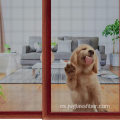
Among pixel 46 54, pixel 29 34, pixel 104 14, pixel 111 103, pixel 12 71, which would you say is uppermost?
pixel 104 14

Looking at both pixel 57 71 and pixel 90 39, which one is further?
pixel 57 71

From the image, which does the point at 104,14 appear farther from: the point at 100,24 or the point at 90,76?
the point at 90,76

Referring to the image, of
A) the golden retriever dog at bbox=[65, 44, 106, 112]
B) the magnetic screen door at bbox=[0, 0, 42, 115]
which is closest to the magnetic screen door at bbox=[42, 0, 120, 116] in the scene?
the golden retriever dog at bbox=[65, 44, 106, 112]

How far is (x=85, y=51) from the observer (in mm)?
2395

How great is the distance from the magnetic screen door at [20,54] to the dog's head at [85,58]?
1.43 ft

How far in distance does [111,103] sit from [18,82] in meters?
1.76

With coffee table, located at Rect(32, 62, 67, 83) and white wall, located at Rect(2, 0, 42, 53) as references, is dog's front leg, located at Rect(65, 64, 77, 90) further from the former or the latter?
white wall, located at Rect(2, 0, 42, 53)

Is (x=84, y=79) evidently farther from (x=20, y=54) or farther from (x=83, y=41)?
(x=20, y=54)

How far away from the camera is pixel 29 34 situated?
9.86 feet

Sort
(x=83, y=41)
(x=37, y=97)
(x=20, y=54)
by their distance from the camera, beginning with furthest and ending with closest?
(x=20, y=54), (x=37, y=97), (x=83, y=41)

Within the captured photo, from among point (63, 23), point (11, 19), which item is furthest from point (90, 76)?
point (11, 19)

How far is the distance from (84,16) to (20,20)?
877mm

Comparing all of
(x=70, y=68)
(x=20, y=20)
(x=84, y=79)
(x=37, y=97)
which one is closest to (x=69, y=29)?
(x=70, y=68)

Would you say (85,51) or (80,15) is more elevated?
(80,15)
